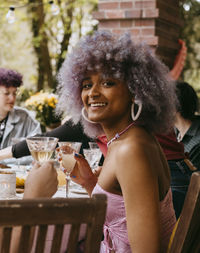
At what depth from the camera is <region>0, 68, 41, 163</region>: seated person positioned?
3768mm

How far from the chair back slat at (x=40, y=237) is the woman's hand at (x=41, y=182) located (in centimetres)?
26

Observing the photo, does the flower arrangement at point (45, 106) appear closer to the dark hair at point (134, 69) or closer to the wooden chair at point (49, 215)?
the dark hair at point (134, 69)

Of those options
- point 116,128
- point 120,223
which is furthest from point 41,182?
point 116,128

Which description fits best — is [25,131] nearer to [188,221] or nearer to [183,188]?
[183,188]

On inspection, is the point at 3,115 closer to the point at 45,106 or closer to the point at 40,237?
the point at 45,106

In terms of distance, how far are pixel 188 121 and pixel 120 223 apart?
5.95 feet

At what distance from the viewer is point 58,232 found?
968 millimetres

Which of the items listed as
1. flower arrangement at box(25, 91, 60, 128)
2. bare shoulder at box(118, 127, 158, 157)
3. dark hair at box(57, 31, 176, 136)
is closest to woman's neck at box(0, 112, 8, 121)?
flower arrangement at box(25, 91, 60, 128)

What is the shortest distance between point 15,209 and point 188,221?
59 centimetres

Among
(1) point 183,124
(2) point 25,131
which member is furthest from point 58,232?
(2) point 25,131

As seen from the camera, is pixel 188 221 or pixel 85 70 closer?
pixel 188 221

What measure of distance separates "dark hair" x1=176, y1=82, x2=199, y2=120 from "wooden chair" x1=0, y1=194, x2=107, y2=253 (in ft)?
7.43

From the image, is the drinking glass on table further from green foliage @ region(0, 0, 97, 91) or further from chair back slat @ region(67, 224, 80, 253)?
green foliage @ region(0, 0, 97, 91)

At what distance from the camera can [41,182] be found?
49.3 inches
